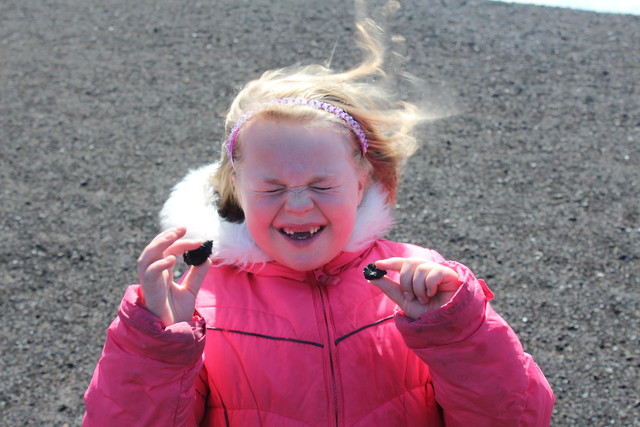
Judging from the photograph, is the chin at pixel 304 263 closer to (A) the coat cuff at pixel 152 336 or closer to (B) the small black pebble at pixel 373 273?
(B) the small black pebble at pixel 373 273

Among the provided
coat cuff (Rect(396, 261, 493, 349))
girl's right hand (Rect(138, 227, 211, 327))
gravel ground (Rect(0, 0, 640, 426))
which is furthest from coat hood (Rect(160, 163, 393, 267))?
gravel ground (Rect(0, 0, 640, 426))

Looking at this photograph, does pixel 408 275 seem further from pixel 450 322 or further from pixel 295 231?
pixel 295 231

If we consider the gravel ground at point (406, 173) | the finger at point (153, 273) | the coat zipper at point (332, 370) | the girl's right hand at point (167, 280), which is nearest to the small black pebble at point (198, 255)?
the girl's right hand at point (167, 280)

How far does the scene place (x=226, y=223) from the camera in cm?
213

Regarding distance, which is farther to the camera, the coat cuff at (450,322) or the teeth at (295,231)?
the teeth at (295,231)

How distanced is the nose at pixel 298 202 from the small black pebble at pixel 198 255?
0.25 meters

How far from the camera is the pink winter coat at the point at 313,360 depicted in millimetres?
1696

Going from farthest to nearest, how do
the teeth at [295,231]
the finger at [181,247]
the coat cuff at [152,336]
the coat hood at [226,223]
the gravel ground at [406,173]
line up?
the gravel ground at [406,173] → the coat hood at [226,223] → the teeth at [295,231] → the finger at [181,247] → the coat cuff at [152,336]

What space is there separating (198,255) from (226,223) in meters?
0.32

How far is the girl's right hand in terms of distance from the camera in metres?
1.68

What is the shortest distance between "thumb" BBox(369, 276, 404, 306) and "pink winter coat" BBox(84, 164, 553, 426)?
0.04 meters

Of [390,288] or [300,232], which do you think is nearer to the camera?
[390,288]

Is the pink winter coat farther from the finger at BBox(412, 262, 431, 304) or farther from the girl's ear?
the girl's ear

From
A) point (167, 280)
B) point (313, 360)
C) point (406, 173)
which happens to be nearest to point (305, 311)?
point (313, 360)
